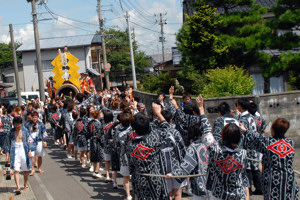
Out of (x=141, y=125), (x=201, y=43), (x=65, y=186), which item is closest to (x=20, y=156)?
(x=65, y=186)

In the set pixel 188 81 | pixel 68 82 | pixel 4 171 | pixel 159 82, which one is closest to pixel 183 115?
pixel 4 171

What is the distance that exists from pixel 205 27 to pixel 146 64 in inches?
1471

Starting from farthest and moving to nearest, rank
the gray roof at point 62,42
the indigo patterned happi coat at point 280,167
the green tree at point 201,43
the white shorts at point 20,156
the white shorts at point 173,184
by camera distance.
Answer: the gray roof at point 62,42, the green tree at point 201,43, the white shorts at point 20,156, the white shorts at point 173,184, the indigo patterned happi coat at point 280,167

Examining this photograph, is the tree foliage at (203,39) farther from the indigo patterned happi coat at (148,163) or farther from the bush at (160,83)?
the indigo patterned happi coat at (148,163)

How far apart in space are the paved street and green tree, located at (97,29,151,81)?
4010cm

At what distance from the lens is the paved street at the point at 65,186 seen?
795cm

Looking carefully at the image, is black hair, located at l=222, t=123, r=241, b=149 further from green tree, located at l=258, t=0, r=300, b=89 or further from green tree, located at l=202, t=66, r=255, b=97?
green tree, located at l=258, t=0, r=300, b=89

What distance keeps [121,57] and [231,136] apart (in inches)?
1848

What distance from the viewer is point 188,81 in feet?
54.6

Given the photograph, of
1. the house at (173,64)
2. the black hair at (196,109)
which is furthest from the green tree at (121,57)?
the black hair at (196,109)

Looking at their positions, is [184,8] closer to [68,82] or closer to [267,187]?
[68,82]

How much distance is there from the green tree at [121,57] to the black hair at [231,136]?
4675 centimetres

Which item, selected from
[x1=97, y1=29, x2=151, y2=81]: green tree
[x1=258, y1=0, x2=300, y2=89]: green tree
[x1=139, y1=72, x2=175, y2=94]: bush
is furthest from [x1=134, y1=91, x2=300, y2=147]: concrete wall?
[x1=97, y1=29, x2=151, y2=81]: green tree

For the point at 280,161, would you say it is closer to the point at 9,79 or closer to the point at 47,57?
the point at 47,57
